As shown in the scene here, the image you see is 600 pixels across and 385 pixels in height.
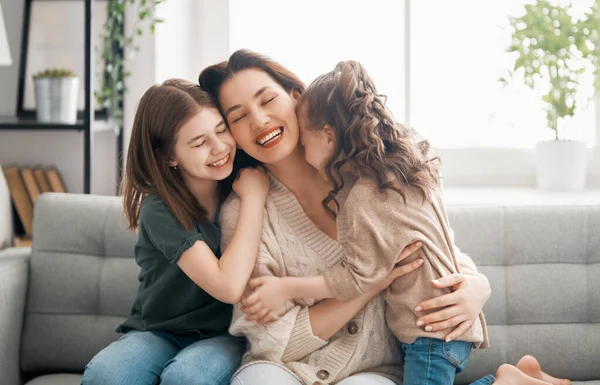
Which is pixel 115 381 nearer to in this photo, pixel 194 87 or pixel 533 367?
pixel 194 87

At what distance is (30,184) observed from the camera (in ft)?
8.16

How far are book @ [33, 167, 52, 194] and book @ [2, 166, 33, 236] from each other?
0.05 m

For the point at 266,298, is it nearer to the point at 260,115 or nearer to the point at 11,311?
the point at 260,115

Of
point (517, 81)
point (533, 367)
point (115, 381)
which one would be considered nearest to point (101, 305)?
point (115, 381)

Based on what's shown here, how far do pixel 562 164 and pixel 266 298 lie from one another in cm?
131

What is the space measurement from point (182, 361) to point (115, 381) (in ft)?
0.47

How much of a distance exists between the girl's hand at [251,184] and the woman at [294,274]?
30mm

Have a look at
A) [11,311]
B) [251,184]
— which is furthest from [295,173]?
[11,311]

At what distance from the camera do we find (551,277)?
1887mm

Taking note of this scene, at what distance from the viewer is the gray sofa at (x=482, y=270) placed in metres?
1.87

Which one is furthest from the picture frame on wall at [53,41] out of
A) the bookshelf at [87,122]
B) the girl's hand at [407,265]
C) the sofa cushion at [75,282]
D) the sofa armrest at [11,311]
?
the girl's hand at [407,265]

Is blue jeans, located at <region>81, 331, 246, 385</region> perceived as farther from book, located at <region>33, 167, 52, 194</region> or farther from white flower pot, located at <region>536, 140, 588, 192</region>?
white flower pot, located at <region>536, 140, 588, 192</region>

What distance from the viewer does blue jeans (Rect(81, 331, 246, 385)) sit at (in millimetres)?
1553

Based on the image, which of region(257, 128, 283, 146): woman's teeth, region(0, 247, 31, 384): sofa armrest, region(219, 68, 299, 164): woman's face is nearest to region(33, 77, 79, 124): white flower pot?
region(0, 247, 31, 384): sofa armrest
